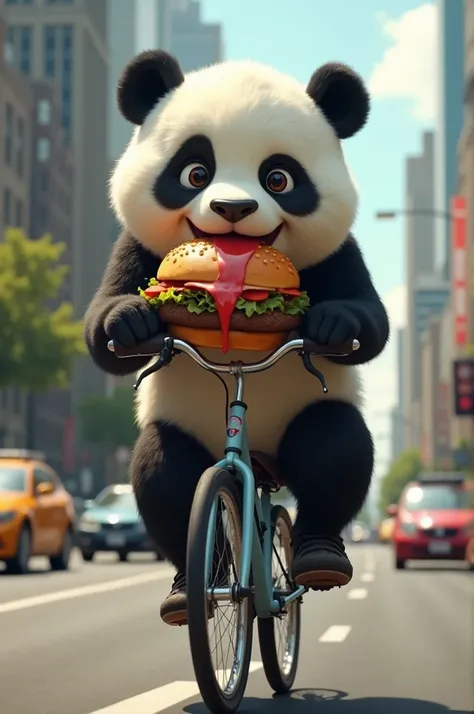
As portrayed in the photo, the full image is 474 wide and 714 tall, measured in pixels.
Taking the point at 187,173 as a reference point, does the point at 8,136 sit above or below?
above

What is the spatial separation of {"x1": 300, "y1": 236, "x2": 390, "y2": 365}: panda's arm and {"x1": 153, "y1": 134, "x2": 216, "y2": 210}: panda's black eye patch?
22.6 inches

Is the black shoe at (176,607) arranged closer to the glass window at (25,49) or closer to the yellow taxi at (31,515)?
the yellow taxi at (31,515)

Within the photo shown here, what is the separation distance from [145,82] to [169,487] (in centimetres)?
162

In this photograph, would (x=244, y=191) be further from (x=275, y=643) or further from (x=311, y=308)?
(x=275, y=643)

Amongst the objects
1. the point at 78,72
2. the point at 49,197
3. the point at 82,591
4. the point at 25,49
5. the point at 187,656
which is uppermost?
the point at 25,49

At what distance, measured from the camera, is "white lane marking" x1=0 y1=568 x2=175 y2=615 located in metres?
12.0

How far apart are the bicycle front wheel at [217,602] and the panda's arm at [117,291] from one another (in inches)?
25.2

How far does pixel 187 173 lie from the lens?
18.7 feet

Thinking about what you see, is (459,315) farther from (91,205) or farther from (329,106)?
(329,106)

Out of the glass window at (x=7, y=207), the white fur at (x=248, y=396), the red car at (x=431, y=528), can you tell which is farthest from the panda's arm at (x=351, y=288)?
the glass window at (x=7, y=207)

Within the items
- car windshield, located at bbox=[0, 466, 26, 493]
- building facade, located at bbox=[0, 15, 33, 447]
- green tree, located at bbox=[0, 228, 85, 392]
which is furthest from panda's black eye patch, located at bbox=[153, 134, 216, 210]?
building facade, located at bbox=[0, 15, 33, 447]

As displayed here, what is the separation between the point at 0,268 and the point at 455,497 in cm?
1718

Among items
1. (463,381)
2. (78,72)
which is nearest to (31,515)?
(463,381)

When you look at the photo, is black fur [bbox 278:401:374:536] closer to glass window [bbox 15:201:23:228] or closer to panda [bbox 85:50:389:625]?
panda [bbox 85:50:389:625]
